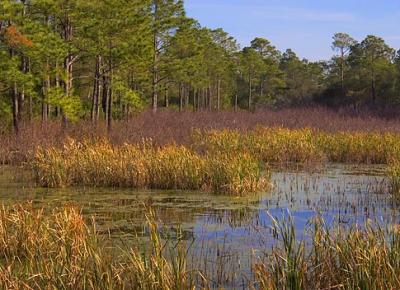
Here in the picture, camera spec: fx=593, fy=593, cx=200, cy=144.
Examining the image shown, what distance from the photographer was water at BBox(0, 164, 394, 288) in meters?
6.71

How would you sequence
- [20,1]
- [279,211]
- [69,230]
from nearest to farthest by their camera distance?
[69,230] < [279,211] < [20,1]

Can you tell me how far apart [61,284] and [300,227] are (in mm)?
4126

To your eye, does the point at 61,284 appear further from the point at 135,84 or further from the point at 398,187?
the point at 135,84

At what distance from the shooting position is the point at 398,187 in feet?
32.5

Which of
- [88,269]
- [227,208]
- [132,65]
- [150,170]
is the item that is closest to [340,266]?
[88,269]

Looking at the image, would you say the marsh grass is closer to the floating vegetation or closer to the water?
the water

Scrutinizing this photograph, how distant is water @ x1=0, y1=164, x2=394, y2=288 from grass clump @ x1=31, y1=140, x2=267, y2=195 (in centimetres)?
35

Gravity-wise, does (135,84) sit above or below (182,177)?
above

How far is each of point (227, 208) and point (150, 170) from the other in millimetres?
2753

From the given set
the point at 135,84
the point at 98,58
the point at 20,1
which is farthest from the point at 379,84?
the point at 20,1

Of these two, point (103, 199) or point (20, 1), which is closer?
point (103, 199)

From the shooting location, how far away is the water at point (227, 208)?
6711mm

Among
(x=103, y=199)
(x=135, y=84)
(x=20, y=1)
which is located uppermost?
(x=20, y=1)

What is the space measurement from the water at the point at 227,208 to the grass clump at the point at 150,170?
0.35m
